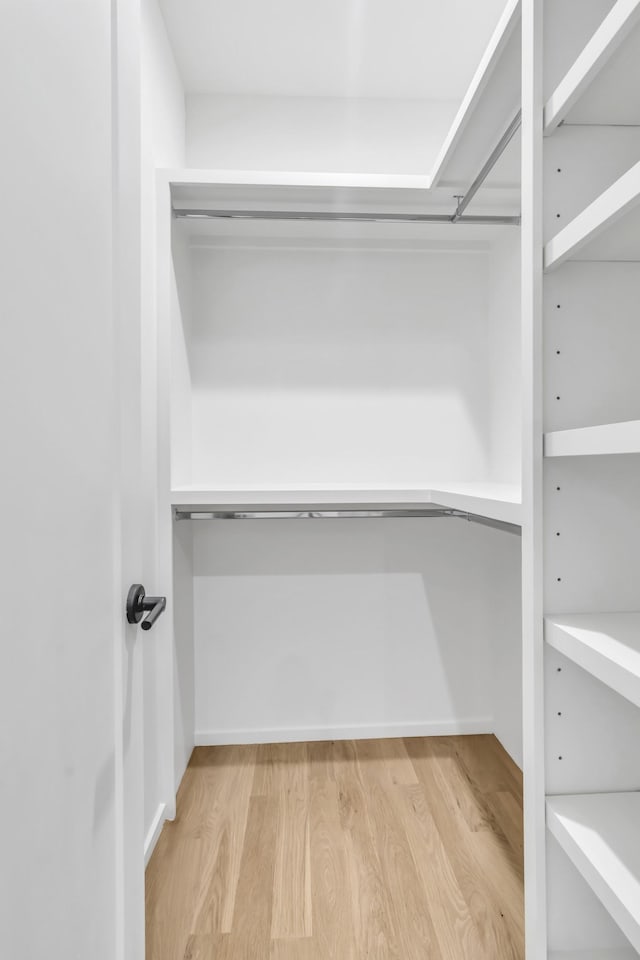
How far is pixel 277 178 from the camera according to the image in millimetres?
1623

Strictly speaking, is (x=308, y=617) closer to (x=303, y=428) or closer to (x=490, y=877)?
(x=303, y=428)

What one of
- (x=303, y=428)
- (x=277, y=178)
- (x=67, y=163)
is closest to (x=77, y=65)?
(x=67, y=163)

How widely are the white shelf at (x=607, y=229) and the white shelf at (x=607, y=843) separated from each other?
2.97 ft

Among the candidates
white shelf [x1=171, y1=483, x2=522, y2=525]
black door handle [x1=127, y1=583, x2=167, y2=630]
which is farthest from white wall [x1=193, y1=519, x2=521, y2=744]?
black door handle [x1=127, y1=583, x2=167, y2=630]

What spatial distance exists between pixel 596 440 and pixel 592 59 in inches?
21.1

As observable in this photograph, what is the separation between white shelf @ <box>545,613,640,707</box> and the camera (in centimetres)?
73

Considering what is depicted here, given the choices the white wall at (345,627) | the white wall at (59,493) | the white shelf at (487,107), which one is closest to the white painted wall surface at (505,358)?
the white wall at (345,627)

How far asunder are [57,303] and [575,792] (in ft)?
3.60

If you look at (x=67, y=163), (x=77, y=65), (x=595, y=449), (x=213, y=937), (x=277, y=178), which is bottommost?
(x=213, y=937)

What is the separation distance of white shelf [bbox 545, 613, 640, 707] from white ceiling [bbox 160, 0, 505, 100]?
183cm

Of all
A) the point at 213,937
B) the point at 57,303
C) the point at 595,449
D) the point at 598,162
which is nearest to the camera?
the point at 57,303

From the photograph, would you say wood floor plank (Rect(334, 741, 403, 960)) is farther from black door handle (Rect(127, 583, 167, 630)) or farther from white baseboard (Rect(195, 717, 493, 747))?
black door handle (Rect(127, 583, 167, 630))

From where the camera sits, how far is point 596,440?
0.78 metres

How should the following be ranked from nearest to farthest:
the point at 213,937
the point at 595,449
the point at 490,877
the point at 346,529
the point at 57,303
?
the point at 57,303
the point at 595,449
the point at 213,937
the point at 490,877
the point at 346,529
